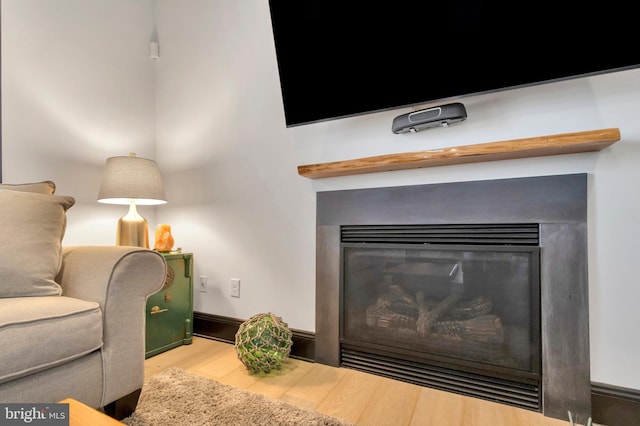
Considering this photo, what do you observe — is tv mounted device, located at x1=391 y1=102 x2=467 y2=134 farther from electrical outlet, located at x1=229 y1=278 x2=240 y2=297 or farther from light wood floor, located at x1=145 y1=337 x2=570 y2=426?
electrical outlet, located at x1=229 y1=278 x2=240 y2=297

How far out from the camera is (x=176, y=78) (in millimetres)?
2371

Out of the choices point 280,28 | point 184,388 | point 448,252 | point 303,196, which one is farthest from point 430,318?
point 280,28

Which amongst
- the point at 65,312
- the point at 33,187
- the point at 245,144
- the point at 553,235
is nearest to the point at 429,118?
the point at 553,235

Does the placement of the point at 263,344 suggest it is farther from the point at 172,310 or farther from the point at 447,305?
the point at 447,305

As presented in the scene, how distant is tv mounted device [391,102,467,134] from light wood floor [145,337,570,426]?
1197mm

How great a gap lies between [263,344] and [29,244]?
1.02 m

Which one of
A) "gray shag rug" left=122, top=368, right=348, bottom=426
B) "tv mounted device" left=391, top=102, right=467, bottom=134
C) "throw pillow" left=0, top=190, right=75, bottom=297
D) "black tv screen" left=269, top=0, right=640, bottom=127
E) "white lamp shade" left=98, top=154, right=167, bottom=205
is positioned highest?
"black tv screen" left=269, top=0, right=640, bottom=127

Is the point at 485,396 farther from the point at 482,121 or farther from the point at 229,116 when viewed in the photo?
the point at 229,116

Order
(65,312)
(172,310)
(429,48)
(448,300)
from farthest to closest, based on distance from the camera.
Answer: (172,310) < (448,300) < (429,48) < (65,312)

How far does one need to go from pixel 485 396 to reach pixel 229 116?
6.77 ft

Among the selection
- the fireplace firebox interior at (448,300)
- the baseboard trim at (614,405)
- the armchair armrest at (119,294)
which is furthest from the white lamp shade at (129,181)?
the baseboard trim at (614,405)

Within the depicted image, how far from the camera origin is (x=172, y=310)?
78.1 inches

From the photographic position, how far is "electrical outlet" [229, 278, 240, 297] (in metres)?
2.06

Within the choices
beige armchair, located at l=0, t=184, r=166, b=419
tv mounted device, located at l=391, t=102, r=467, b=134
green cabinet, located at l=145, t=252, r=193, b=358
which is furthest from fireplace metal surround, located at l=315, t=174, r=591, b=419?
green cabinet, located at l=145, t=252, r=193, b=358
